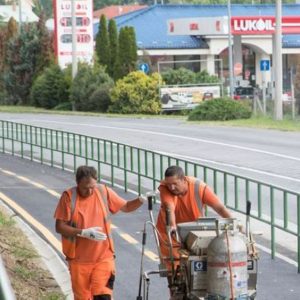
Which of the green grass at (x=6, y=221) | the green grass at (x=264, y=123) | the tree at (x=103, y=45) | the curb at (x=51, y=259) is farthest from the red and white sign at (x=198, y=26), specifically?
the curb at (x=51, y=259)

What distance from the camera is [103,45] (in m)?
64.0

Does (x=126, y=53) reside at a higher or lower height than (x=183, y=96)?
higher

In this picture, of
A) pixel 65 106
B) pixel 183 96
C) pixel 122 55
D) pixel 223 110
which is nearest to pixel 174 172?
pixel 223 110

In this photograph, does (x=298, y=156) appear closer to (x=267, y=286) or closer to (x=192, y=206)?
(x=267, y=286)

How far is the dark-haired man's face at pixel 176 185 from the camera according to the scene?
9.04 meters

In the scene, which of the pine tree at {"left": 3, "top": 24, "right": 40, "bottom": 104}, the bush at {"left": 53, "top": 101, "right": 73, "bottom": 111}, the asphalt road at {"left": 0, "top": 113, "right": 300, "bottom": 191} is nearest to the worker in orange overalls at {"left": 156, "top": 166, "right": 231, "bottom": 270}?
the asphalt road at {"left": 0, "top": 113, "right": 300, "bottom": 191}

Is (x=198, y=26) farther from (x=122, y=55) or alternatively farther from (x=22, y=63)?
(x=22, y=63)

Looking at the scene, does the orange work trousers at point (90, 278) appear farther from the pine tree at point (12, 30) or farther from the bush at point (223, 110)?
the pine tree at point (12, 30)

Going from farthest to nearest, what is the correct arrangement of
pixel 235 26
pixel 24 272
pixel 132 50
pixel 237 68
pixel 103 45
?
1. pixel 237 68
2. pixel 103 45
3. pixel 132 50
4. pixel 235 26
5. pixel 24 272

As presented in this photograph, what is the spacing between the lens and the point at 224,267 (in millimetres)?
7926

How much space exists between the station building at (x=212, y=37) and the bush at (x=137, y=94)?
7.23m

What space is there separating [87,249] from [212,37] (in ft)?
209

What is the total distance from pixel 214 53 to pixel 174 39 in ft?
11.0

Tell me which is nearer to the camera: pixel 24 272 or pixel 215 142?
pixel 24 272
